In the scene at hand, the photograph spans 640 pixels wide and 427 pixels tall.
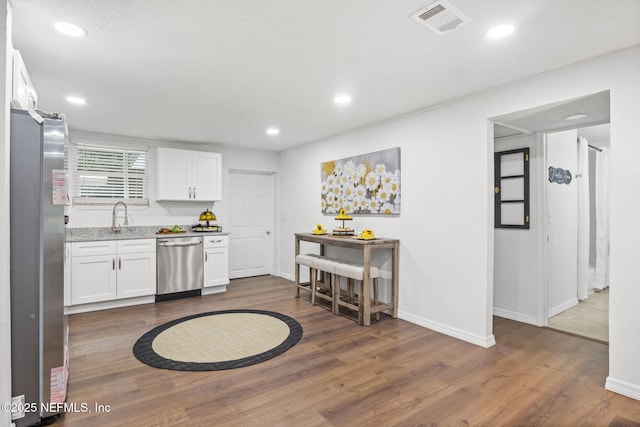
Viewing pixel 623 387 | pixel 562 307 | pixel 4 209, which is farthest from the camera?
pixel 562 307

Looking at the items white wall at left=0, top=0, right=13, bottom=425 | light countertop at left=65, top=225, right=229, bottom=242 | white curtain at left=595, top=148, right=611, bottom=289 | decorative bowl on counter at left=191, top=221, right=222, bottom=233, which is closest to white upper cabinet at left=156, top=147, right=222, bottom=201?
decorative bowl on counter at left=191, top=221, right=222, bottom=233

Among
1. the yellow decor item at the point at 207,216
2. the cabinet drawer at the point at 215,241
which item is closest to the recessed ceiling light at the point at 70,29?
the cabinet drawer at the point at 215,241

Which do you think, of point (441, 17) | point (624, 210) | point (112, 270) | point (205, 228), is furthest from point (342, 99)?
point (112, 270)

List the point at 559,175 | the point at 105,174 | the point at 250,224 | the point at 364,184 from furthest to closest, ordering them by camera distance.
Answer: the point at 250,224
the point at 105,174
the point at 364,184
the point at 559,175

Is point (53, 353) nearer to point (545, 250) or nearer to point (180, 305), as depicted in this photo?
point (180, 305)

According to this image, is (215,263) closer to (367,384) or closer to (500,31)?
(367,384)

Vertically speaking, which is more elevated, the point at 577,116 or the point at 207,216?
the point at 577,116

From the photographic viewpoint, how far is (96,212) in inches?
197

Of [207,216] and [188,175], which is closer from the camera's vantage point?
[188,175]

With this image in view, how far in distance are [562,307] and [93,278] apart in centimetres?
604

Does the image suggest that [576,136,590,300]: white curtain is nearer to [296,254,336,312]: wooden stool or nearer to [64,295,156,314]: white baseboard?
[296,254,336,312]: wooden stool

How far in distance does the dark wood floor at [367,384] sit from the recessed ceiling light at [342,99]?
97.1 inches

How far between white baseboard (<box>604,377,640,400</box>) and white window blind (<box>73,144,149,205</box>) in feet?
19.3

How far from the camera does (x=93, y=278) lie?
432 cm
